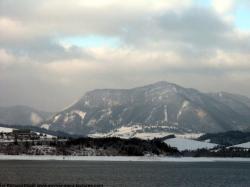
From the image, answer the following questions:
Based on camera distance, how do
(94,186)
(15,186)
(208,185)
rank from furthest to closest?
(208,185) < (94,186) < (15,186)

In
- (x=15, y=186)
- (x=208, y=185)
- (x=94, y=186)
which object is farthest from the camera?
(x=208, y=185)

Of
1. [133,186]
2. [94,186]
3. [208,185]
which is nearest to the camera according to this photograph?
[94,186]

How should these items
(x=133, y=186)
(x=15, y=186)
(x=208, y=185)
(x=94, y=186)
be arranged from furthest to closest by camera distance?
(x=208, y=185)
(x=133, y=186)
(x=94, y=186)
(x=15, y=186)

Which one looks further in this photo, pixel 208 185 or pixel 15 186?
pixel 208 185

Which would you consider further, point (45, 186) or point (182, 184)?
point (182, 184)

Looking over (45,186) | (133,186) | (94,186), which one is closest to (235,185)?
(133,186)

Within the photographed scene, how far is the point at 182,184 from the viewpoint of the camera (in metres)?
182

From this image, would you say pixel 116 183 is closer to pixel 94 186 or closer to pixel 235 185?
pixel 94 186

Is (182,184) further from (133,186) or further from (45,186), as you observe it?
(45,186)

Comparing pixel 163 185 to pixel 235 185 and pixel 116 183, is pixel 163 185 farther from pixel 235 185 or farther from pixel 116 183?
pixel 235 185

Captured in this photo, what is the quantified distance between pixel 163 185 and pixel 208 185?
16.3 m

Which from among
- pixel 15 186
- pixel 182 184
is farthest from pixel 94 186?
pixel 182 184

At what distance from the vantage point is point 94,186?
152250 millimetres

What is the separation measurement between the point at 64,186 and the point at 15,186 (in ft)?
44.5
